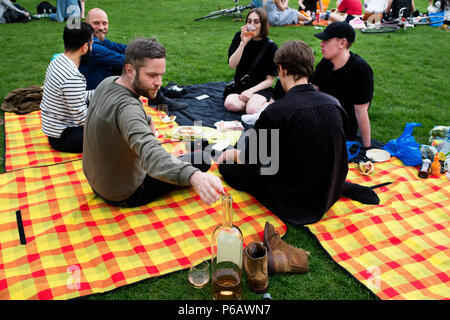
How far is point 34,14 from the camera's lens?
14.9 metres

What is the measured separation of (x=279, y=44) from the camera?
1088cm

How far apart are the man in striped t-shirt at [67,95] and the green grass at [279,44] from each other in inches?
41.9

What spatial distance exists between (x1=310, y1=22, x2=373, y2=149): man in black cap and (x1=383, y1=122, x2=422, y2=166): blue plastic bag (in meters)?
0.36

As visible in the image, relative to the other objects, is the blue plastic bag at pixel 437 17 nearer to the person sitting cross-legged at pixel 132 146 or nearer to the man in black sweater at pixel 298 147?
the man in black sweater at pixel 298 147

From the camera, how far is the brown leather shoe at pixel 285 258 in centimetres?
299

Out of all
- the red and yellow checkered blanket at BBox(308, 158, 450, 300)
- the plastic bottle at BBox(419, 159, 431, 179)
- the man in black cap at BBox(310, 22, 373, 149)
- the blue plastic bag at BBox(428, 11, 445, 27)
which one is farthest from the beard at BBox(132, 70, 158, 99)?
the blue plastic bag at BBox(428, 11, 445, 27)

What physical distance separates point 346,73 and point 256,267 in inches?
121

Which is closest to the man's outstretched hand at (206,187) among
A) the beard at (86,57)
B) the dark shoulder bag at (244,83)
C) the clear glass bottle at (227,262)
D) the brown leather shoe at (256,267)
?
the clear glass bottle at (227,262)

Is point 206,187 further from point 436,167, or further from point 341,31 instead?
point 436,167

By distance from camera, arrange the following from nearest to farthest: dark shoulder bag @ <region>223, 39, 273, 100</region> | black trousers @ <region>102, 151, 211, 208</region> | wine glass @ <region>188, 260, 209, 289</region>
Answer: wine glass @ <region>188, 260, 209, 289</region>
black trousers @ <region>102, 151, 211, 208</region>
dark shoulder bag @ <region>223, 39, 273, 100</region>

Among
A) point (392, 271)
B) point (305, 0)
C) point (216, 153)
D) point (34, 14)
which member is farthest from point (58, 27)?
point (392, 271)

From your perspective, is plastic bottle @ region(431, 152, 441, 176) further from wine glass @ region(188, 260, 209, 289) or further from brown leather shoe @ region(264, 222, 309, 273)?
wine glass @ region(188, 260, 209, 289)

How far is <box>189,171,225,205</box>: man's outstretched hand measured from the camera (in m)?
2.18
